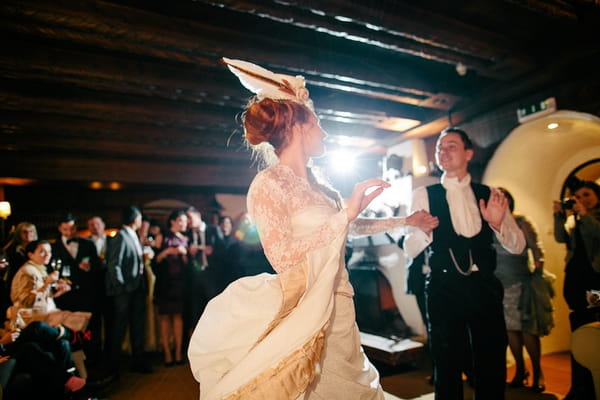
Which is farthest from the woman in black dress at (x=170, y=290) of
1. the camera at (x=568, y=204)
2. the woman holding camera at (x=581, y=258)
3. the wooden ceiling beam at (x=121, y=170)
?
the camera at (x=568, y=204)

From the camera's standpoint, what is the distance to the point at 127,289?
394 cm

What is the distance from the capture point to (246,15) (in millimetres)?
2904

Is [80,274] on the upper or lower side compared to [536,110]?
lower

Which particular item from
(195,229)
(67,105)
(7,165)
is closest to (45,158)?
(7,165)

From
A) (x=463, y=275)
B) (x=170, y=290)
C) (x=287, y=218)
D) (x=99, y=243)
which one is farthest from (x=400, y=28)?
(x=99, y=243)

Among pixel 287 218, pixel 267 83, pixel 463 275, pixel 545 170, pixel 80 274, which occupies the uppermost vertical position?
pixel 267 83

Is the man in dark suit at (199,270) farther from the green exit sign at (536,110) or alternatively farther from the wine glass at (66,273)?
the green exit sign at (536,110)

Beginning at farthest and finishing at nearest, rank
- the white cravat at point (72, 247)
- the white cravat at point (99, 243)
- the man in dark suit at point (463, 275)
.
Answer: the white cravat at point (99, 243)
the white cravat at point (72, 247)
the man in dark suit at point (463, 275)

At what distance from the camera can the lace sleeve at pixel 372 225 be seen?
1802mm

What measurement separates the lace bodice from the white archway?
3357mm

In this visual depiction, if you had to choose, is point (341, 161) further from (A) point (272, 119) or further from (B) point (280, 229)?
(B) point (280, 229)

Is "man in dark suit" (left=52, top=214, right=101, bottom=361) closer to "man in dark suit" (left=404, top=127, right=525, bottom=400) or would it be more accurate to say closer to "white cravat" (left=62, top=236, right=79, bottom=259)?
"white cravat" (left=62, top=236, right=79, bottom=259)

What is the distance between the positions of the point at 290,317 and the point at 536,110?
3597mm

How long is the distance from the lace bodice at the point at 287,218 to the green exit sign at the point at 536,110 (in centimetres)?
309
